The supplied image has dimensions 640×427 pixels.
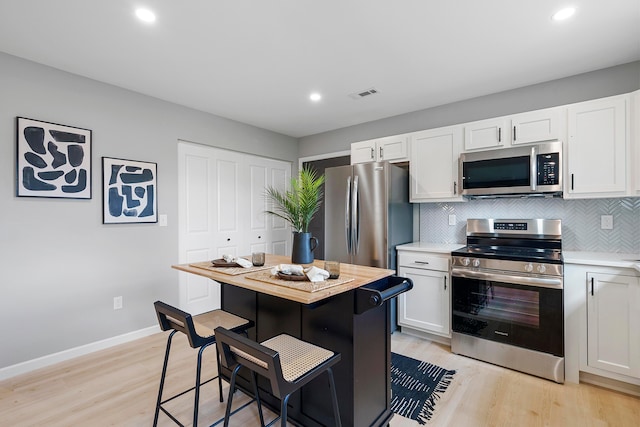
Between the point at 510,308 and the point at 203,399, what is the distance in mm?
2414

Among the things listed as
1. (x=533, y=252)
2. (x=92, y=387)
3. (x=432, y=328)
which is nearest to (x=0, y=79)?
(x=92, y=387)

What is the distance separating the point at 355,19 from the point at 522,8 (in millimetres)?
1014

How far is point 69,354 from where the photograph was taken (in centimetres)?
267

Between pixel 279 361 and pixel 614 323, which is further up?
pixel 279 361

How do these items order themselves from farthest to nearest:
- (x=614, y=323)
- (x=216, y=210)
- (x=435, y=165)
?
(x=216, y=210), (x=435, y=165), (x=614, y=323)

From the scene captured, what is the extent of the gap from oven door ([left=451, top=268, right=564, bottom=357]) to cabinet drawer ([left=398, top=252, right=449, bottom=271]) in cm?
16

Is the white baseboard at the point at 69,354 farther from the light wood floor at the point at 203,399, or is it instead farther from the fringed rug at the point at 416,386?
the fringed rug at the point at 416,386

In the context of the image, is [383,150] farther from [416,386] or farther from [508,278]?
[416,386]

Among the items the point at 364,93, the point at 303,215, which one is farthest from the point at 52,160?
the point at 364,93

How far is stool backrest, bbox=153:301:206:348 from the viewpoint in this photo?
1.50m

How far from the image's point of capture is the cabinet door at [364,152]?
362 centimetres

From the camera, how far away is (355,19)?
199 cm

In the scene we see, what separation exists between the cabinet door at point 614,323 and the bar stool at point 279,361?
6.72 feet

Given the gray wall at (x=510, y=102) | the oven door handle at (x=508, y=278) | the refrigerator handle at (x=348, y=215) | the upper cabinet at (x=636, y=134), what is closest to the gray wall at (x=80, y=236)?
the refrigerator handle at (x=348, y=215)
